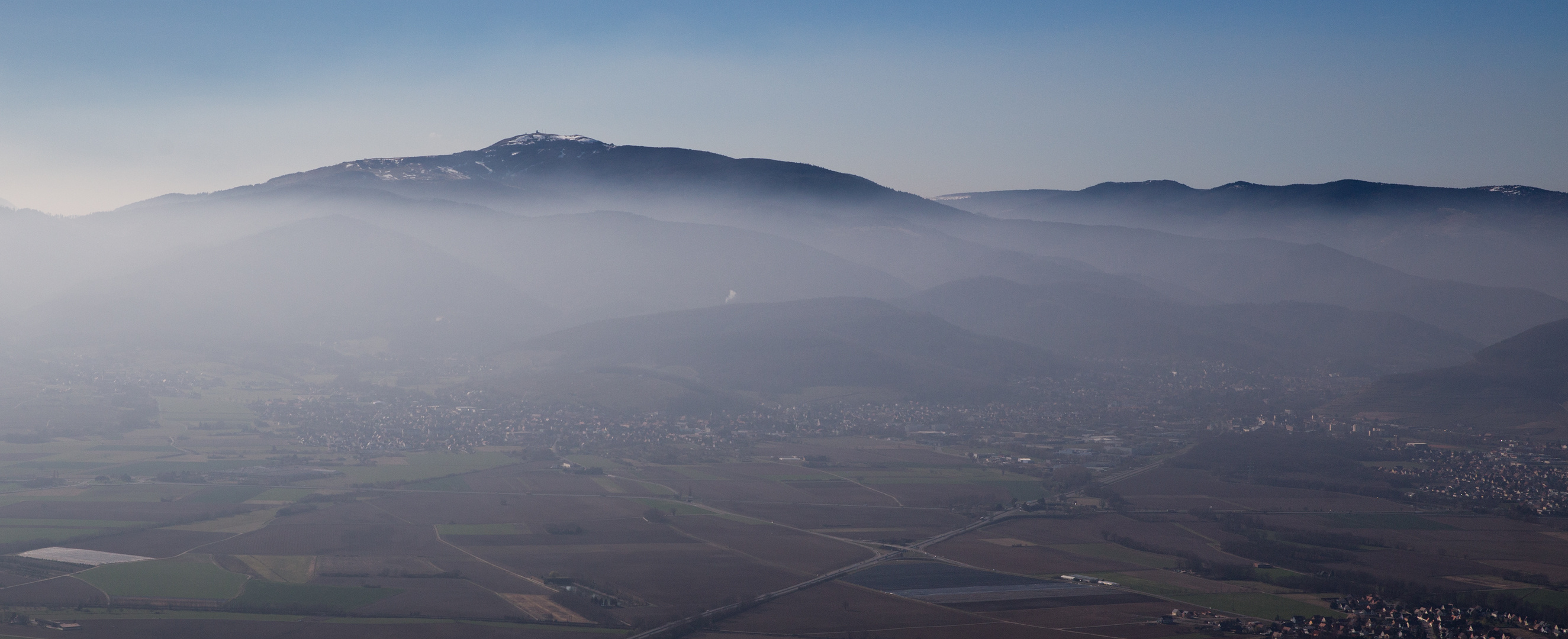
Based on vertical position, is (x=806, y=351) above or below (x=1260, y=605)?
above

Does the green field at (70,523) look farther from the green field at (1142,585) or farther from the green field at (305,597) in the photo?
the green field at (1142,585)

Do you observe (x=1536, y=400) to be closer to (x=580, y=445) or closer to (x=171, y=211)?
(x=580, y=445)

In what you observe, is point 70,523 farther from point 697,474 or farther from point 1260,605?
point 1260,605

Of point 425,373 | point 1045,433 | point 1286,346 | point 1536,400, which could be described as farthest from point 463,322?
point 1536,400

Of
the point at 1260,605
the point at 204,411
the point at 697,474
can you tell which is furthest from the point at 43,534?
the point at 1260,605

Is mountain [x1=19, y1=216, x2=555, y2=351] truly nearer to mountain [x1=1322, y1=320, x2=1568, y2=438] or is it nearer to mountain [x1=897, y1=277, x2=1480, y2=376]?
mountain [x1=897, y1=277, x2=1480, y2=376]

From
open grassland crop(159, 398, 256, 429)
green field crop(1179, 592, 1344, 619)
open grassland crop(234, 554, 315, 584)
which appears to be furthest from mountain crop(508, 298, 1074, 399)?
green field crop(1179, 592, 1344, 619)
